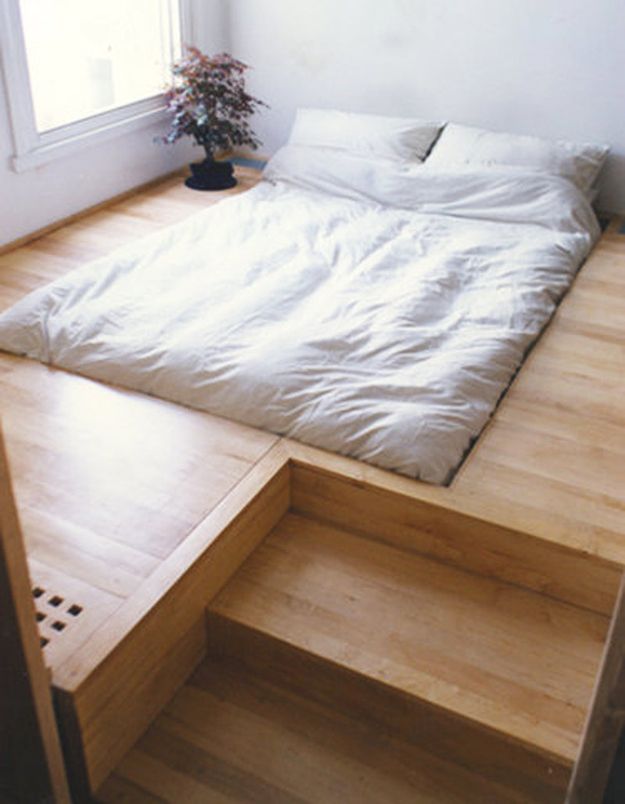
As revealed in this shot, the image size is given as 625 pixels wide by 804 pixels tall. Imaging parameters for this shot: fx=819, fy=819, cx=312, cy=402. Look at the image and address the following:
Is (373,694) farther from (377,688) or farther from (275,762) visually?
(275,762)

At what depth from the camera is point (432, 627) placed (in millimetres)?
1824

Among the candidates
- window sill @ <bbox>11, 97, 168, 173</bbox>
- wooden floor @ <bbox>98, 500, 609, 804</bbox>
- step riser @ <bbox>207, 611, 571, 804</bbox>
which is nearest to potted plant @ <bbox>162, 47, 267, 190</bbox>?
window sill @ <bbox>11, 97, 168, 173</bbox>

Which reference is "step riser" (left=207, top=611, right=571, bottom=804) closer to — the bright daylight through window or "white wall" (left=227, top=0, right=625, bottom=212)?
the bright daylight through window

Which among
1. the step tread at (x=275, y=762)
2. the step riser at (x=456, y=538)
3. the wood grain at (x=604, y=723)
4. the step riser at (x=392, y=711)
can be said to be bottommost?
the step tread at (x=275, y=762)

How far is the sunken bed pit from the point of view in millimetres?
1637

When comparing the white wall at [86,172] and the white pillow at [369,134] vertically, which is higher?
the white pillow at [369,134]

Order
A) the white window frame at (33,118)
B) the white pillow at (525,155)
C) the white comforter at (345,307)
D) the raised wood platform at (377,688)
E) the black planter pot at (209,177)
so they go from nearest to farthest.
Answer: the raised wood platform at (377,688) → the white comforter at (345,307) → the white window frame at (33,118) → the white pillow at (525,155) → the black planter pot at (209,177)

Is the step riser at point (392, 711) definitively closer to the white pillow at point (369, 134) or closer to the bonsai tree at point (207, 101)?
the white pillow at point (369, 134)

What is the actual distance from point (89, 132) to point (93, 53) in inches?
15.9

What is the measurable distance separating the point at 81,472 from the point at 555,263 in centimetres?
195

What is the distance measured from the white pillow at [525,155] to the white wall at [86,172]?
1428 mm

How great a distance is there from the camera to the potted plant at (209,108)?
397cm

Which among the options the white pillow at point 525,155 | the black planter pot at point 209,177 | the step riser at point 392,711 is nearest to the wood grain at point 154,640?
the step riser at point 392,711

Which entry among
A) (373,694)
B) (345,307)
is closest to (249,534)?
(373,694)
